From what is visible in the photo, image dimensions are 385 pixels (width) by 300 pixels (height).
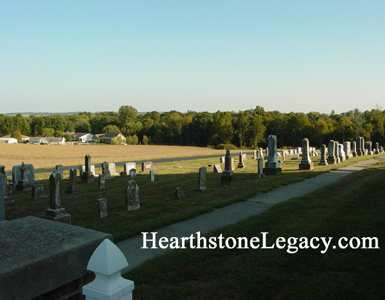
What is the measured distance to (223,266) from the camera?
543cm

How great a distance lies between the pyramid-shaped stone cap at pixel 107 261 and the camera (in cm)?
233

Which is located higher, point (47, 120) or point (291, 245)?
point (47, 120)

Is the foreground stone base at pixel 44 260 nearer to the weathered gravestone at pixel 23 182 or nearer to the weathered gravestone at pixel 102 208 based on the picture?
the weathered gravestone at pixel 102 208

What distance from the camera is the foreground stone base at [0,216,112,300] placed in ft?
8.41

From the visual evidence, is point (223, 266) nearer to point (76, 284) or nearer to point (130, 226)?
point (76, 284)

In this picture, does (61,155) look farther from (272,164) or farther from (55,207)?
(55,207)

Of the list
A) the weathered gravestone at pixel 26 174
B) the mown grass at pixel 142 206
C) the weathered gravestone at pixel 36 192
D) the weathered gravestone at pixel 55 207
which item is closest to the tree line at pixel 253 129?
the mown grass at pixel 142 206

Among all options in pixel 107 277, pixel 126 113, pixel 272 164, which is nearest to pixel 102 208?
pixel 107 277

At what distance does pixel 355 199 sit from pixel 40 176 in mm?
20851

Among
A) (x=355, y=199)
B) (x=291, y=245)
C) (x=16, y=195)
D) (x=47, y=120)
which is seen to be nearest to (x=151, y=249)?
(x=291, y=245)

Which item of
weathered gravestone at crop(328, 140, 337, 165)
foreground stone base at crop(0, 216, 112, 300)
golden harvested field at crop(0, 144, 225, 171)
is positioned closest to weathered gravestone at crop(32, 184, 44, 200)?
foreground stone base at crop(0, 216, 112, 300)

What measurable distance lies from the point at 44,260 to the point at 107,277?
0.73 m

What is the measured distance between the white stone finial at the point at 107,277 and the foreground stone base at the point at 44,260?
57 cm

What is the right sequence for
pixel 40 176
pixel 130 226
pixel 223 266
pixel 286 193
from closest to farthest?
pixel 223 266
pixel 130 226
pixel 286 193
pixel 40 176
